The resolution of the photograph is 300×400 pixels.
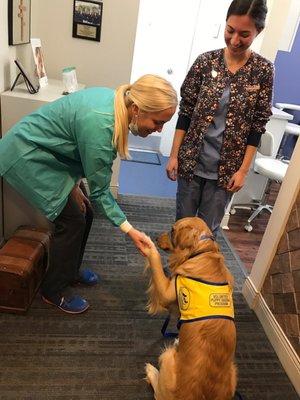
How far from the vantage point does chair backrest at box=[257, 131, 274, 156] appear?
118 inches

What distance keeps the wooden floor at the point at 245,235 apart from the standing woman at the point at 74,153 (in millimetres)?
1446

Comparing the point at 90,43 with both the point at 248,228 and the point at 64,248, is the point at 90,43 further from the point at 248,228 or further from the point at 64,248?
the point at 248,228

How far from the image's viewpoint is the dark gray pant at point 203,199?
1.75 m

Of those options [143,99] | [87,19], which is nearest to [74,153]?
[143,99]

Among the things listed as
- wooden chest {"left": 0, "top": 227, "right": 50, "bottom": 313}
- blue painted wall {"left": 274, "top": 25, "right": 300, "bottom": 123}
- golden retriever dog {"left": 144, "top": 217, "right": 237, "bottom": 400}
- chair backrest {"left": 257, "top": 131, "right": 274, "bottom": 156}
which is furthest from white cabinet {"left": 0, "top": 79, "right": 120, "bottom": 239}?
blue painted wall {"left": 274, "top": 25, "right": 300, "bottom": 123}

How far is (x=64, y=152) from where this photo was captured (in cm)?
150

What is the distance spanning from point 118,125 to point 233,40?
661mm

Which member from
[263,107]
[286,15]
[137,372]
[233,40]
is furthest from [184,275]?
[286,15]

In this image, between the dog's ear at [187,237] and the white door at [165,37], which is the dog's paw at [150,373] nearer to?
the dog's ear at [187,237]

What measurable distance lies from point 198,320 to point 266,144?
2.26 meters

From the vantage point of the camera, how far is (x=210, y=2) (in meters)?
3.91

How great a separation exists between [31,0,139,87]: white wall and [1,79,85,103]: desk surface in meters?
0.28

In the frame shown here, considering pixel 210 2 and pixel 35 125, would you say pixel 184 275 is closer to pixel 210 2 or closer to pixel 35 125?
pixel 35 125

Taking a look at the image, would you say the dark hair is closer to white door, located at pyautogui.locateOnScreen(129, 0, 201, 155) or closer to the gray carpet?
the gray carpet
